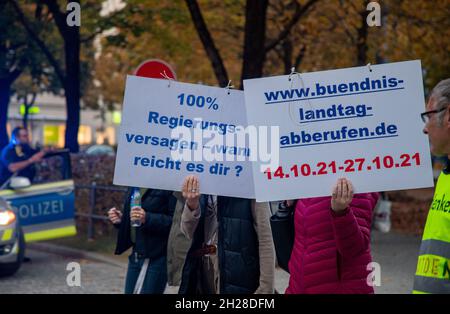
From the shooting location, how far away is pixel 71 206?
12.7 meters

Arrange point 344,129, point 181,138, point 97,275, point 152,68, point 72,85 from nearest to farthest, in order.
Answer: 1. point 344,129
2. point 181,138
3. point 152,68
4. point 97,275
5. point 72,85

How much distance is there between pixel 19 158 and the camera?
1367 cm

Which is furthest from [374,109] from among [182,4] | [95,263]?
[182,4]

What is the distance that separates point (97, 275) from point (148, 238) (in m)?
6.56

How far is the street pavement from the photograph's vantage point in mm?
10938

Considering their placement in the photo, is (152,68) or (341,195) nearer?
(341,195)

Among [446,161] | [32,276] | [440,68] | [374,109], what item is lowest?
[32,276]

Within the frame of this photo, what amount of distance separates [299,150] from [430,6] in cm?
1532

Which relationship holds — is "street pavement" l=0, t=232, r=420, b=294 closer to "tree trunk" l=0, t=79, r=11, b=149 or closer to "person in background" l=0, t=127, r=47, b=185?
"person in background" l=0, t=127, r=47, b=185

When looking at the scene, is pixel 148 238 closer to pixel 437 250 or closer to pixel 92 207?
pixel 437 250

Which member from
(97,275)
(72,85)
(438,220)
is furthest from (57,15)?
(438,220)

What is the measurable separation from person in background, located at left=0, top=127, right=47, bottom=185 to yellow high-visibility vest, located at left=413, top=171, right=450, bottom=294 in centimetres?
1049

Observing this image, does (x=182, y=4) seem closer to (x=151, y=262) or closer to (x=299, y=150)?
(x=151, y=262)
